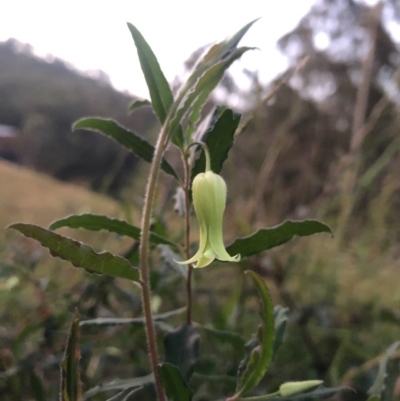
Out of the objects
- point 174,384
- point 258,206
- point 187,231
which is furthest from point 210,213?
point 258,206

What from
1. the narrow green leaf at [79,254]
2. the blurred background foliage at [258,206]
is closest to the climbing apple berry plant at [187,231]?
the narrow green leaf at [79,254]

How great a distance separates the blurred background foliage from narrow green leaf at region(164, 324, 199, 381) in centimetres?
8

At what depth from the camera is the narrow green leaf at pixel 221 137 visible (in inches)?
14.5

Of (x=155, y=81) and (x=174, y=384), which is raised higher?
(x=155, y=81)

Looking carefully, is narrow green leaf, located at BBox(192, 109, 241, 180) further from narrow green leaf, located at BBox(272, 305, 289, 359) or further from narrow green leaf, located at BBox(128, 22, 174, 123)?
narrow green leaf, located at BBox(272, 305, 289, 359)

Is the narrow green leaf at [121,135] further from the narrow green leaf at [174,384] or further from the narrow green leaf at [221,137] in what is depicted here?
A: the narrow green leaf at [174,384]

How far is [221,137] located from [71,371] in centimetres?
21

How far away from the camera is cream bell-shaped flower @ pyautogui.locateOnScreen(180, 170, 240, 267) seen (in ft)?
1.18

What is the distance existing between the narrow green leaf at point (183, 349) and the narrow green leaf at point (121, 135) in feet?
0.48

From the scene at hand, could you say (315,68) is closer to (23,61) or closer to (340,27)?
(340,27)

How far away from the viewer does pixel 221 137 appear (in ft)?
1.24

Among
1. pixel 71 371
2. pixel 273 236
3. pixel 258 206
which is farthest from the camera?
pixel 258 206

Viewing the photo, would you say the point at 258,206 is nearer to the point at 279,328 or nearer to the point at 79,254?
the point at 279,328

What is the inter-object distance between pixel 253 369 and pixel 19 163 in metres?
3.21
